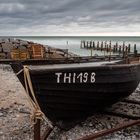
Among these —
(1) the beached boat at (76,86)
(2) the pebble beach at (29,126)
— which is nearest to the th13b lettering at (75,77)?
(1) the beached boat at (76,86)

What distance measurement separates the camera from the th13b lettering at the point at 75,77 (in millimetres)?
7096

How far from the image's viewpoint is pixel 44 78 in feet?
22.5

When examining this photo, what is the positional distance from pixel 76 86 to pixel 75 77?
11.0 inches

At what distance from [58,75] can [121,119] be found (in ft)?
11.1

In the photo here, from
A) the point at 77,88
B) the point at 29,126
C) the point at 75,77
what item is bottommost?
the point at 29,126

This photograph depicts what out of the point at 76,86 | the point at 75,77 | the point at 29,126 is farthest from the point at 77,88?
the point at 29,126

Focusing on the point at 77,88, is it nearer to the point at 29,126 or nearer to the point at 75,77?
the point at 75,77

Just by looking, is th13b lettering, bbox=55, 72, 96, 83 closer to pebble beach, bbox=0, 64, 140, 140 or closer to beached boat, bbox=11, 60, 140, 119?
beached boat, bbox=11, 60, 140, 119

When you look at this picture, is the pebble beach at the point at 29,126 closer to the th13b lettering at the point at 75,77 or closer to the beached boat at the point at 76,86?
the beached boat at the point at 76,86

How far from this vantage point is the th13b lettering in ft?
23.3

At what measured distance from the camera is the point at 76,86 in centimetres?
749

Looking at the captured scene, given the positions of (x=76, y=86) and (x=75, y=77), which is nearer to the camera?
(x=75, y=77)

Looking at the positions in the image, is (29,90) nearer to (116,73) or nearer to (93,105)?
(93,105)

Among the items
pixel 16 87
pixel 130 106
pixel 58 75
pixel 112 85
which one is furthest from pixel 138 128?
pixel 16 87
